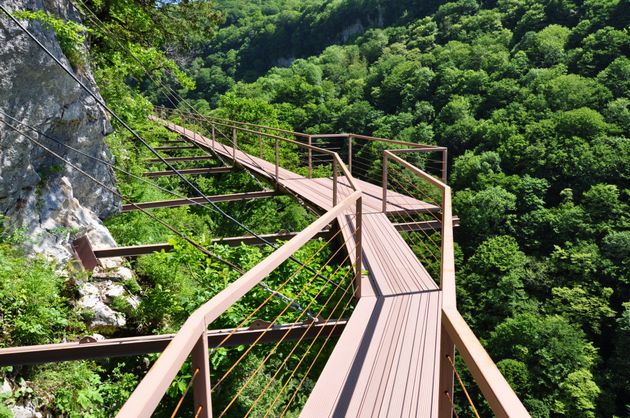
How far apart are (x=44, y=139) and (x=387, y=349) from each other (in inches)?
197

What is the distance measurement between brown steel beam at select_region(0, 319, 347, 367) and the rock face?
1.99 m

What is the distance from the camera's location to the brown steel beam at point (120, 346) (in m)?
3.47

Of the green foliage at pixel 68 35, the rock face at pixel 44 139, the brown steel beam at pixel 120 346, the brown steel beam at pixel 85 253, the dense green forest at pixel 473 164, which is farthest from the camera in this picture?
the brown steel beam at pixel 85 253

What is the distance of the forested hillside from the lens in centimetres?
3064

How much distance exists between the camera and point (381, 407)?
2.40 m

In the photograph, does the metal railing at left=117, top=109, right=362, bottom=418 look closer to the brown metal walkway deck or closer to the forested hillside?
the brown metal walkway deck

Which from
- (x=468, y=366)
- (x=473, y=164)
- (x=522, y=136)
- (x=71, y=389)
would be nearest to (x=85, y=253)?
(x=71, y=389)

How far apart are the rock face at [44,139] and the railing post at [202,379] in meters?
4.57

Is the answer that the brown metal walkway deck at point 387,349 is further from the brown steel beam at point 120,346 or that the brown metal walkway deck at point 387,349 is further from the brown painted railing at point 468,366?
the brown painted railing at point 468,366

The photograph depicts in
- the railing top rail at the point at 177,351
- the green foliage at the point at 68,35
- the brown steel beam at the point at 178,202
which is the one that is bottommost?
the brown steel beam at the point at 178,202

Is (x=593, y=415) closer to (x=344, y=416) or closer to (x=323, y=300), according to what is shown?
(x=323, y=300)

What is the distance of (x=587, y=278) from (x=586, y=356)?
7556 millimetres

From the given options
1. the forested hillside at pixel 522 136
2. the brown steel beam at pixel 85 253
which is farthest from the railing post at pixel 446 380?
the forested hillside at pixel 522 136

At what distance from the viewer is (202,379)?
1360 mm
